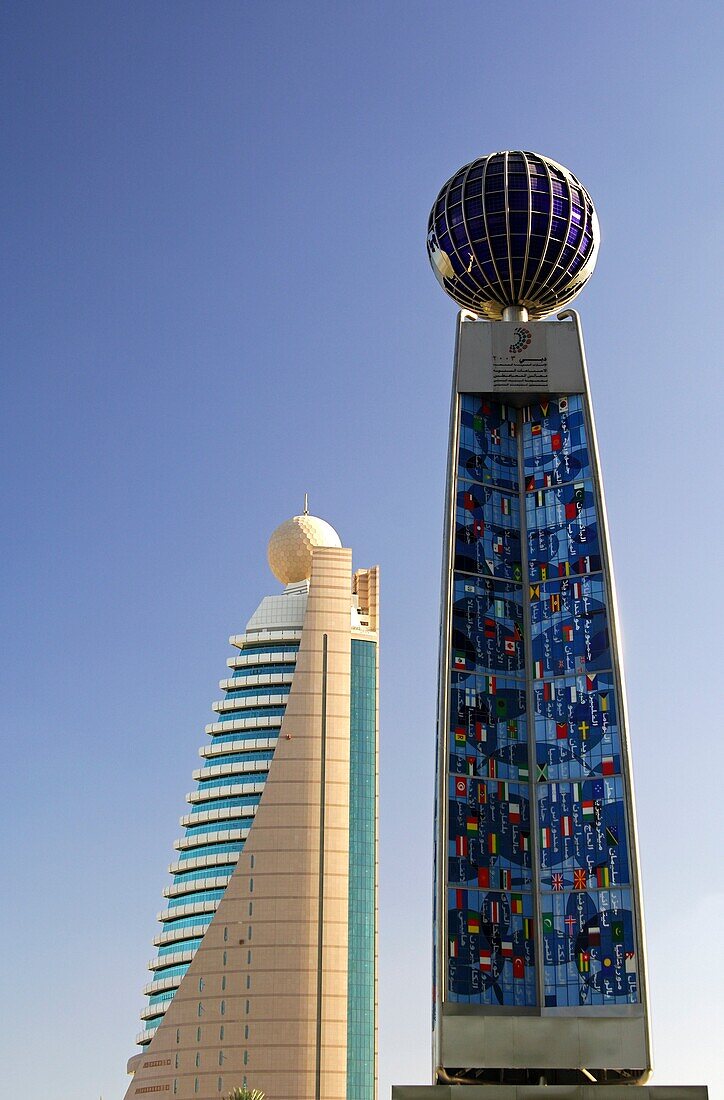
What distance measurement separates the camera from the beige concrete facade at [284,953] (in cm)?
9725

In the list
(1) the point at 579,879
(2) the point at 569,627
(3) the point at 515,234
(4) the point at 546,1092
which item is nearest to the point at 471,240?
(3) the point at 515,234

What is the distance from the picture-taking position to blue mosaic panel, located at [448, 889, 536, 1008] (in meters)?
61.0

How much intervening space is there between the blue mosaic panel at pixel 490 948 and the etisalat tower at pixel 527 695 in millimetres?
65

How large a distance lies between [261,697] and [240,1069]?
28.7m

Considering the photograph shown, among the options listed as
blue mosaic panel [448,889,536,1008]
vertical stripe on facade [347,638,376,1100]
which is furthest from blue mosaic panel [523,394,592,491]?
vertical stripe on facade [347,638,376,1100]

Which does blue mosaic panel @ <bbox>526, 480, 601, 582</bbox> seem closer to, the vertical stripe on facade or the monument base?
the monument base

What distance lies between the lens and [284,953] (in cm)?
9994

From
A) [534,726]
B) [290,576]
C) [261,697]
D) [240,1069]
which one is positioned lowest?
[240,1069]

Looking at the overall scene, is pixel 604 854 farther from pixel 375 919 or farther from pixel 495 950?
pixel 375 919

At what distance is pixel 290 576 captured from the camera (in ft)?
394

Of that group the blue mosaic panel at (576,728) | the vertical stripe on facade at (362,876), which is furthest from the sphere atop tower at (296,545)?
the blue mosaic panel at (576,728)

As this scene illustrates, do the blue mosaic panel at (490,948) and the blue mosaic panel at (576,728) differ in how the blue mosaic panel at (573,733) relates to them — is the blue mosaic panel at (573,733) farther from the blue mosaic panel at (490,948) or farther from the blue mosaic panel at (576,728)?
the blue mosaic panel at (490,948)

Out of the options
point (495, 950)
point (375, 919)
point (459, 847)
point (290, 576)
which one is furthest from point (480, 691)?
point (290, 576)

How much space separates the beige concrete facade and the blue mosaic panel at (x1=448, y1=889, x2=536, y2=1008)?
40.3m
